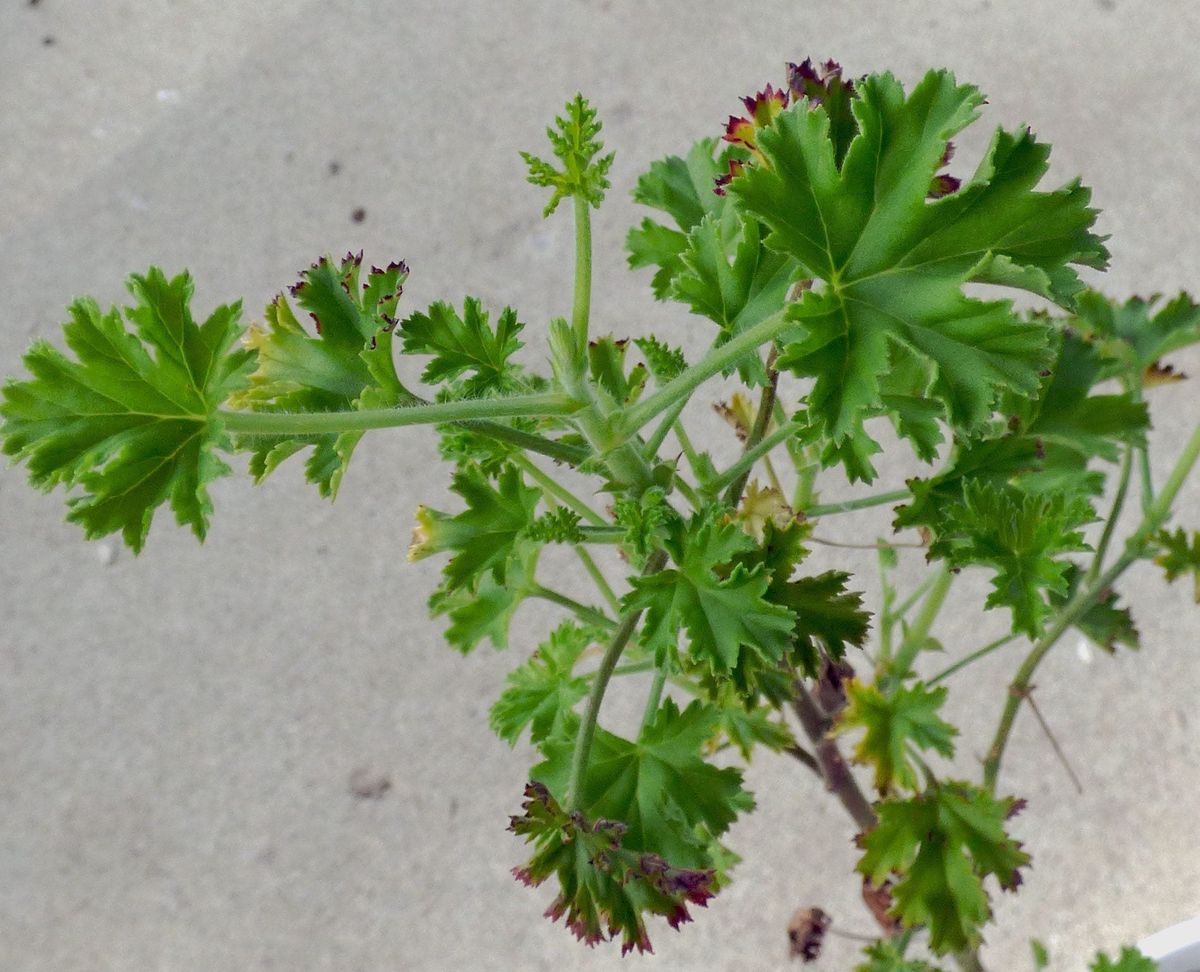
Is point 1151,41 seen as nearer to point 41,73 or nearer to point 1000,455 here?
point 1000,455

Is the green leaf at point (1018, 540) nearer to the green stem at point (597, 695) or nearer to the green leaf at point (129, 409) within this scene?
the green stem at point (597, 695)

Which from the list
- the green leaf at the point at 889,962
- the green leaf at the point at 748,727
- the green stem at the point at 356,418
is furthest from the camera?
the green leaf at the point at 889,962

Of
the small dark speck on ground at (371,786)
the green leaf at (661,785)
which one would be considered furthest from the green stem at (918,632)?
the small dark speck on ground at (371,786)

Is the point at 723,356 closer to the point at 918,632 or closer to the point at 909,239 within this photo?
the point at 909,239

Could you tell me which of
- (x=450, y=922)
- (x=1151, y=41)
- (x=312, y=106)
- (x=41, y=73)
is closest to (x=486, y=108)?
(x=312, y=106)

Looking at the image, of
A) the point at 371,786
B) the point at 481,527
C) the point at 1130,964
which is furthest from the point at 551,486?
the point at 371,786
